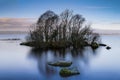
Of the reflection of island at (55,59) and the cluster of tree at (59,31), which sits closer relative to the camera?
the reflection of island at (55,59)

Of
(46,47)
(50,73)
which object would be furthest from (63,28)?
(50,73)

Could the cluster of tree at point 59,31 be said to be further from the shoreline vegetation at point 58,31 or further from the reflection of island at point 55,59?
the reflection of island at point 55,59

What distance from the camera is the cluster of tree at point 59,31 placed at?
42.5 m

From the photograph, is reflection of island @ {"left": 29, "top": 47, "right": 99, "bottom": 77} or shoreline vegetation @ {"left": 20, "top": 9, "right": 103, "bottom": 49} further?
shoreline vegetation @ {"left": 20, "top": 9, "right": 103, "bottom": 49}

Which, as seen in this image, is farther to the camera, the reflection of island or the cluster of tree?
the cluster of tree

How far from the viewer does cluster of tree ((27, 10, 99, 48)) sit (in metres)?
42.5

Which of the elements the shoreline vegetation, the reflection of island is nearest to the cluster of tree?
the shoreline vegetation

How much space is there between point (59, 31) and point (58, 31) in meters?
0.25

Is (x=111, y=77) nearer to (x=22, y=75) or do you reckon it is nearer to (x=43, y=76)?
(x=43, y=76)

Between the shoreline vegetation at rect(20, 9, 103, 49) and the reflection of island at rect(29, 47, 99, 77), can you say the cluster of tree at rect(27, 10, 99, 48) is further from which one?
the reflection of island at rect(29, 47, 99, 77)

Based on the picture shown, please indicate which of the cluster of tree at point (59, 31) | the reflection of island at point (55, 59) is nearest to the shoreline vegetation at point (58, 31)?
the cluster of tree at point (59, 31)

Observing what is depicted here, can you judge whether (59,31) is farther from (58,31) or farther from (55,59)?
(55,59)

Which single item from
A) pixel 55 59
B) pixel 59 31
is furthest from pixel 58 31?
pixel 55 59

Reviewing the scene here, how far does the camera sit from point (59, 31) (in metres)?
43.6
